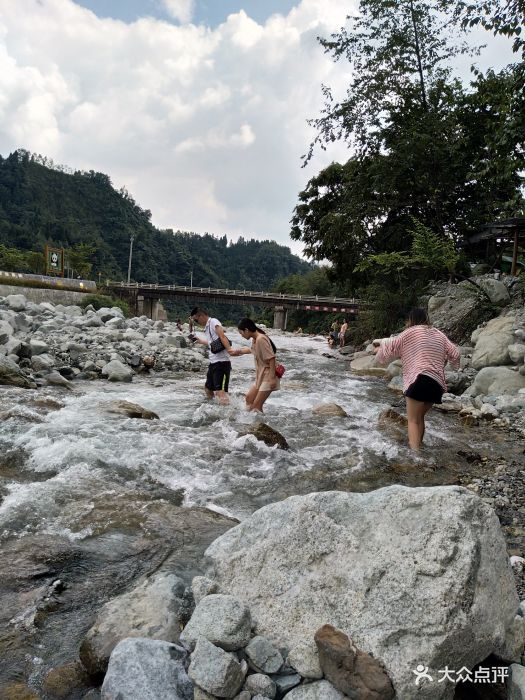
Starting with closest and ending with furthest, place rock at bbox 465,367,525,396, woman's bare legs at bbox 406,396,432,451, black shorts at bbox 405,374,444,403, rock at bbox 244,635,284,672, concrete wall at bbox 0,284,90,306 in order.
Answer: rock at bbox 244,635,284,672, black shorts at bbox 405,374,444,403, woman's bare legs at bbox 406,396,432,451, rock at bbox 465,367,525,396, concrete wall at bbox 0,284,90,306

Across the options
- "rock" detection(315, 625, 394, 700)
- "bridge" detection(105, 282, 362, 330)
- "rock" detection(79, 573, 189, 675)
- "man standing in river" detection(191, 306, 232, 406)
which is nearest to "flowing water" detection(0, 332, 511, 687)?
"rock" detection(79, 573, 189, 675)

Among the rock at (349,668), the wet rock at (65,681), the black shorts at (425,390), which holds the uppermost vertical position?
the black shorts at (425,390)

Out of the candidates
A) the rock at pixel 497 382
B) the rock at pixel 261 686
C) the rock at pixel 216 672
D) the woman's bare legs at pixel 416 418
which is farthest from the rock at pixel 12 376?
the rock at pixel 497 382

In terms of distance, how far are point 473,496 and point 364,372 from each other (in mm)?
13689

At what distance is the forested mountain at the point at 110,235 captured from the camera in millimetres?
112688

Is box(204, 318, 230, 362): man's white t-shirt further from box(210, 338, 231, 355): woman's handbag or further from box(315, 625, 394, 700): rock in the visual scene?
box(315, 625, 394, 700): rock

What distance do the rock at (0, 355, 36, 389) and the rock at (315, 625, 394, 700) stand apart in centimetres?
823

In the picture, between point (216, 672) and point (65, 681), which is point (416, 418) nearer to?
point (216, 672)

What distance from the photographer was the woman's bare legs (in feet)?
18.7

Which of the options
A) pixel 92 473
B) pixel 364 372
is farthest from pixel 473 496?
pixel 364 372

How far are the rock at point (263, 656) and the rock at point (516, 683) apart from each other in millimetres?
945

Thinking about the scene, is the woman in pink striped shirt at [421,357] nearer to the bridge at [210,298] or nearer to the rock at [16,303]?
the rock at [16,303]

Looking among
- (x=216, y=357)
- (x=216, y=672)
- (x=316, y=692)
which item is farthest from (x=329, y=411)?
(x=216, y=672)

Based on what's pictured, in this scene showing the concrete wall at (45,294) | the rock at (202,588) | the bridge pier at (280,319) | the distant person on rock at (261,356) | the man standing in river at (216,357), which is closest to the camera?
the rock at (202,588)
